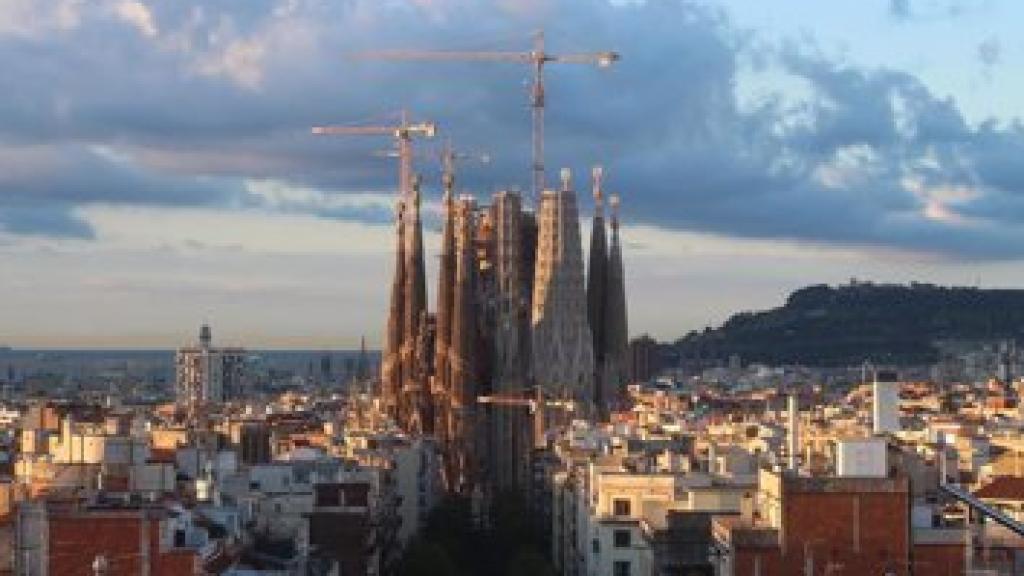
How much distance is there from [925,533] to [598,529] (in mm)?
26242

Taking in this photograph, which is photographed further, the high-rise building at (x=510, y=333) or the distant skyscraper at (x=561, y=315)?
the distant skyscraper at (x=561, y=315)

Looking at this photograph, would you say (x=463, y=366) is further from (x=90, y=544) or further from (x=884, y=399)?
(x=90, y=544)

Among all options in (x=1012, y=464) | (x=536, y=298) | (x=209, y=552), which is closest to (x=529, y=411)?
(x=536, y=298)

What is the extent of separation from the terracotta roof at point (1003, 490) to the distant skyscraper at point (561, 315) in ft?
314

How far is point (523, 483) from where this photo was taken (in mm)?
153250

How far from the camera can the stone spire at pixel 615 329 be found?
175m

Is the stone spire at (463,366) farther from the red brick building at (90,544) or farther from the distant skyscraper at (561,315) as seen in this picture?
the red brick building at (90,544)

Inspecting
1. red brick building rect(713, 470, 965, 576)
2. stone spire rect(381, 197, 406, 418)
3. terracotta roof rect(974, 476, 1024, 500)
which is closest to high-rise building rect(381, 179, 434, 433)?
stone spire rect(381, 197, 406, 418)

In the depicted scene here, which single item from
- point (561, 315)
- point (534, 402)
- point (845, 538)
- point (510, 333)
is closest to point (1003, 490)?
point (845, 538)

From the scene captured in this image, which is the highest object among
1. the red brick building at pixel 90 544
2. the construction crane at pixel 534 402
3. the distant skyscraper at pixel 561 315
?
the distant skyscraper at pixel 561 315

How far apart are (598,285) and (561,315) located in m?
11.8

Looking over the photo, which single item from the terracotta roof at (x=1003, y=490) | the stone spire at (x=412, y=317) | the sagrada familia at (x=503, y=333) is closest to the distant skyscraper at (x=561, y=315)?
the sagrada familia at (x=503, y=333)

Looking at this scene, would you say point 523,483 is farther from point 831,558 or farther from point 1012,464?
point 831,558

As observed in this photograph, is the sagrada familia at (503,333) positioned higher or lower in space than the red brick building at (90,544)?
higher
